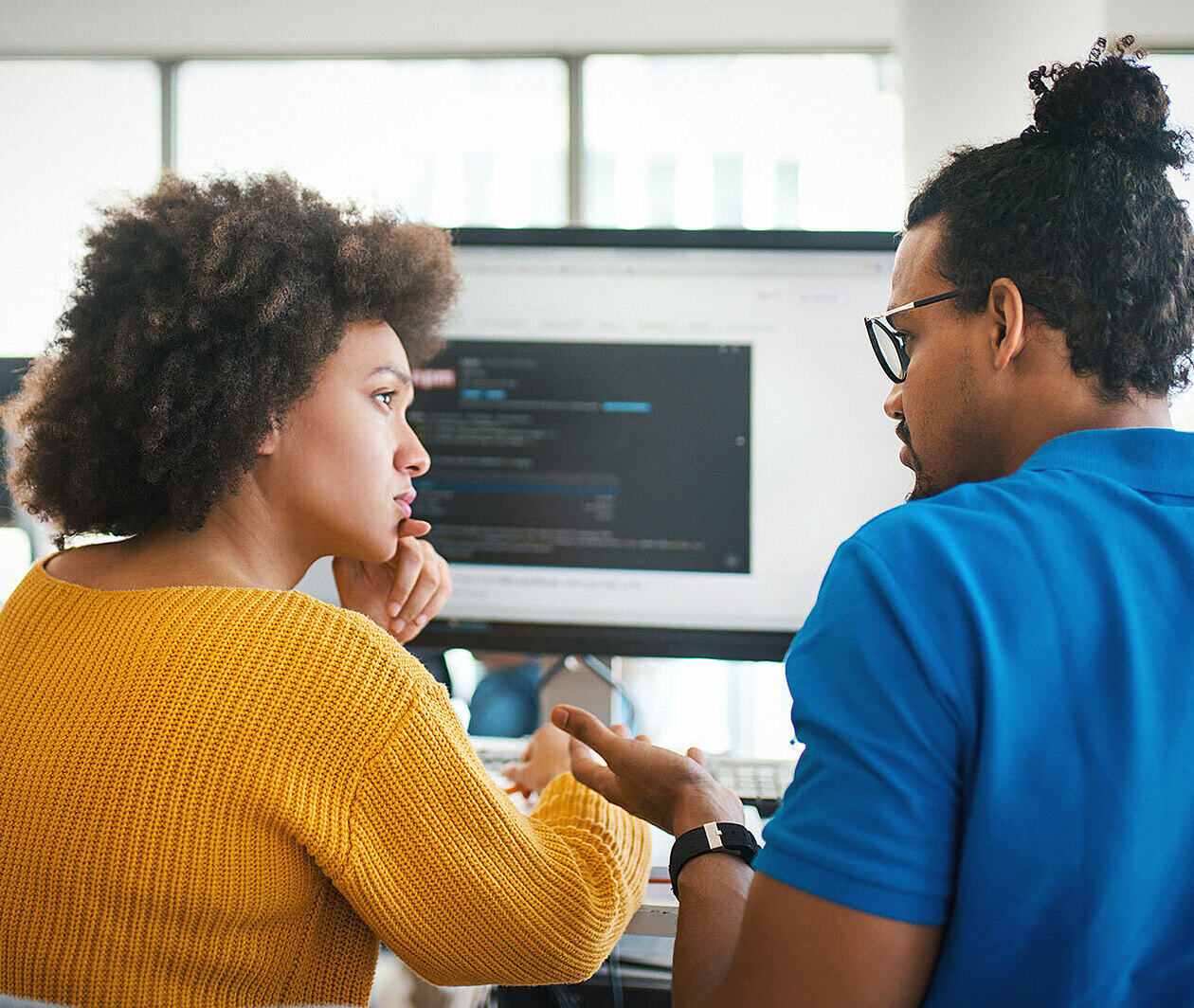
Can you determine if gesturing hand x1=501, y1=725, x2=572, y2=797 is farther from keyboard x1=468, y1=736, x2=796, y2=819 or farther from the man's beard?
the man's beard

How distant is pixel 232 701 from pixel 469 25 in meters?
2.92

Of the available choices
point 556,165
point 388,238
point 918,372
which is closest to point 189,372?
point 388,238

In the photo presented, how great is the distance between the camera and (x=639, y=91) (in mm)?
3314

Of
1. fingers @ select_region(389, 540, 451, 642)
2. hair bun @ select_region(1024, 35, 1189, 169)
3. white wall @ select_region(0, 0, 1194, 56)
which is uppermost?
white wall @ select_region(0, 0, 1194, 56)

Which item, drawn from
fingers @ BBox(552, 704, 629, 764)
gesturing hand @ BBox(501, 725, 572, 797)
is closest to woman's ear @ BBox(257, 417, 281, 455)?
fingers @ BBox(552, 704, 629, 764)

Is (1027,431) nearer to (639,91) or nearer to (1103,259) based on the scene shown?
(1103,259)

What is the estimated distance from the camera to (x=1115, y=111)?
2.43 feet

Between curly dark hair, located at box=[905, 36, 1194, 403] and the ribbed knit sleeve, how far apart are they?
0.56m

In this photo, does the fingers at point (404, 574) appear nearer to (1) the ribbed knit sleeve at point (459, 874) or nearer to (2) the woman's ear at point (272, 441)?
(2) the woman's ear at point (272, 441)

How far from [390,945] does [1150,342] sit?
762 mm

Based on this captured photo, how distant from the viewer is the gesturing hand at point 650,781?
2.66 feet

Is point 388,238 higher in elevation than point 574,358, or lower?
higher

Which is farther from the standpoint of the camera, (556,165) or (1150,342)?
(556,165)

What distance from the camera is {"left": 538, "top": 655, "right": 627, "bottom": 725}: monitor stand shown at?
4.69 feet
